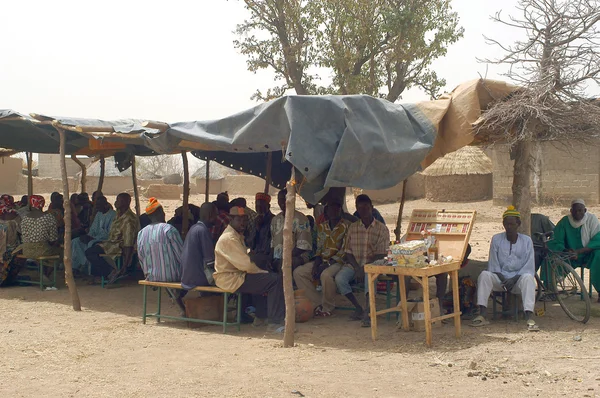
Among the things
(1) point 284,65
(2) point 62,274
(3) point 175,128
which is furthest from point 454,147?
(1) point 284,65

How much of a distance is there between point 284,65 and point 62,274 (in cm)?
1363

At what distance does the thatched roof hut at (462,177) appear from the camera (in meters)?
25.1

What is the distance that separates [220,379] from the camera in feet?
19.3

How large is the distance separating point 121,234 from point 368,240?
4.12 meters

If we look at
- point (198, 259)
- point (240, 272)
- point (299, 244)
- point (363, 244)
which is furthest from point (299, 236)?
point (198, 259)

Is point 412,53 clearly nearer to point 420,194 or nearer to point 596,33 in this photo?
point 420,194

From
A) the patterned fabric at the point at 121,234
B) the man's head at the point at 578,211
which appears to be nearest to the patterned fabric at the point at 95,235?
the patterned fabric at the point at 121,234

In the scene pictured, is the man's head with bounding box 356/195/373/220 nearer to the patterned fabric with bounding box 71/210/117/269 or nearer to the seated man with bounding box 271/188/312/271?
the seated man with bounding box 271/188/312/271

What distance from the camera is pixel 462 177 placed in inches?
992

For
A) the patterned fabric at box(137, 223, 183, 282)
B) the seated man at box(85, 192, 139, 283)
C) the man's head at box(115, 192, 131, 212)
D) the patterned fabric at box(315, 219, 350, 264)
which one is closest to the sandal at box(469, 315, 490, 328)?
the patterned fabric at box(315, 219, 350, 264)

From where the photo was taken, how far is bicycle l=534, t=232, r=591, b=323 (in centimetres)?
786

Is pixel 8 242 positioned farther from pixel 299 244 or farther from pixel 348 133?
pixel 348 133

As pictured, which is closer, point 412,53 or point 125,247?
point 125,247

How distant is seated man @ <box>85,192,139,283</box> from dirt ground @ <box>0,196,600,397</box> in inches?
65.1
